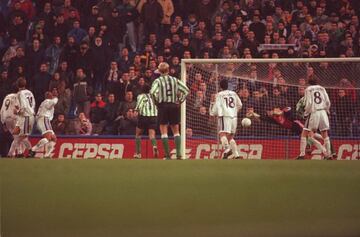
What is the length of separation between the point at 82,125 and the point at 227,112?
12.5 ft

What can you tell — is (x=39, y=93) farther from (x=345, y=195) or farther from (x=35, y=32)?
(x=345, y=195)

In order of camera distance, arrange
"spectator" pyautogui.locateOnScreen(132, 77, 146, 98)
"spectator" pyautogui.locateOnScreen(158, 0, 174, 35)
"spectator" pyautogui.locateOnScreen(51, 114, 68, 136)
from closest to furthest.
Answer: "spectator" pyautogui.locateOnScreen(132, 77, 146, 98), "spectator" pyautogui.locateOnScreen(51, 114, 68, 136), "spectator" pyautogui.locateOnScreen(158, 0, 174, 35)

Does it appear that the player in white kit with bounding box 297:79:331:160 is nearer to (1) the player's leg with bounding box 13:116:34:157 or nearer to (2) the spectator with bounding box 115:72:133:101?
(2) the spectator with bounding box 115:72:133:101

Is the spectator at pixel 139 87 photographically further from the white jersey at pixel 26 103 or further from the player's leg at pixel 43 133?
the white jersey at pixel 26 103

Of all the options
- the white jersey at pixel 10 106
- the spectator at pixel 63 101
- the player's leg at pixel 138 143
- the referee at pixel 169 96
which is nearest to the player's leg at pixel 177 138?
the referee at pixel 169 96

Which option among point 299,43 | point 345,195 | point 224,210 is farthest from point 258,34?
point 224,210

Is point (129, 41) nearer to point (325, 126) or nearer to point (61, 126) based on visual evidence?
point (61, 126)

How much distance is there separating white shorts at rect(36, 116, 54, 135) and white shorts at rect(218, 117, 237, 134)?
12.6 feet

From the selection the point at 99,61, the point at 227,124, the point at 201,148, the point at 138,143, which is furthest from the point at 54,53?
the point at 227,124

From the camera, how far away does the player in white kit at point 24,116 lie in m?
17.3

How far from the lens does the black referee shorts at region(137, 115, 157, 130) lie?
17.0 m

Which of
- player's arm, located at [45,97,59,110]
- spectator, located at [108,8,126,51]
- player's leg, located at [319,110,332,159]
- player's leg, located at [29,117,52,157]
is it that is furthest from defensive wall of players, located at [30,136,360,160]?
spectator, located at [108,8,126,51]

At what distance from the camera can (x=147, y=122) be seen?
1706 cm

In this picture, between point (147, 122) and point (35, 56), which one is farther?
point (35, 56)
